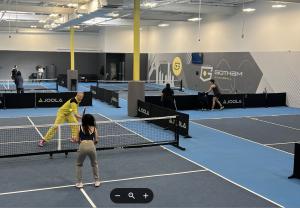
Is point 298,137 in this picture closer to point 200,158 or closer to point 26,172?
point 200,158

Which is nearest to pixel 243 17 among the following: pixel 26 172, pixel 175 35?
pixel 175 35

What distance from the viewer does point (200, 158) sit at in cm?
1030

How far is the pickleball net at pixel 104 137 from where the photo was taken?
34.4 ft

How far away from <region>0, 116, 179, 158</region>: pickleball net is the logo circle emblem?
18.9 m

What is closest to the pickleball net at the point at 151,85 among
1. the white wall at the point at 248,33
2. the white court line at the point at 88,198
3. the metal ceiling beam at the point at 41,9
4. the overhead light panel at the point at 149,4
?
the white wall at the point at 248,33

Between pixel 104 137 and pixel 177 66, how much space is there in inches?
886

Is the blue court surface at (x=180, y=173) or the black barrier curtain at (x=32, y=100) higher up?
the black barrier curtain at (x=32, y=100)

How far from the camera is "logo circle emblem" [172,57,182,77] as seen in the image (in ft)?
111

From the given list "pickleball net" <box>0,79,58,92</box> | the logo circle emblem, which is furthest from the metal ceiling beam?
the logo circle emblem

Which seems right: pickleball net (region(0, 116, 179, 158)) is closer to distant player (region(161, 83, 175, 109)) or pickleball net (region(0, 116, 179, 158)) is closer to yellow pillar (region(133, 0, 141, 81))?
distant player (region(161, 83, 175, 109))

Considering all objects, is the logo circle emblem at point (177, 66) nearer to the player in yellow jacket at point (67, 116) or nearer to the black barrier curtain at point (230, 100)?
the black barrier curtain at point (230, 100)

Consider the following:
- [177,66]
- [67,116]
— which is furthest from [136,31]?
[177,66]

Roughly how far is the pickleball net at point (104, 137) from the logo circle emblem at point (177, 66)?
18884mm

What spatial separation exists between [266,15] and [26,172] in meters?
19.5
